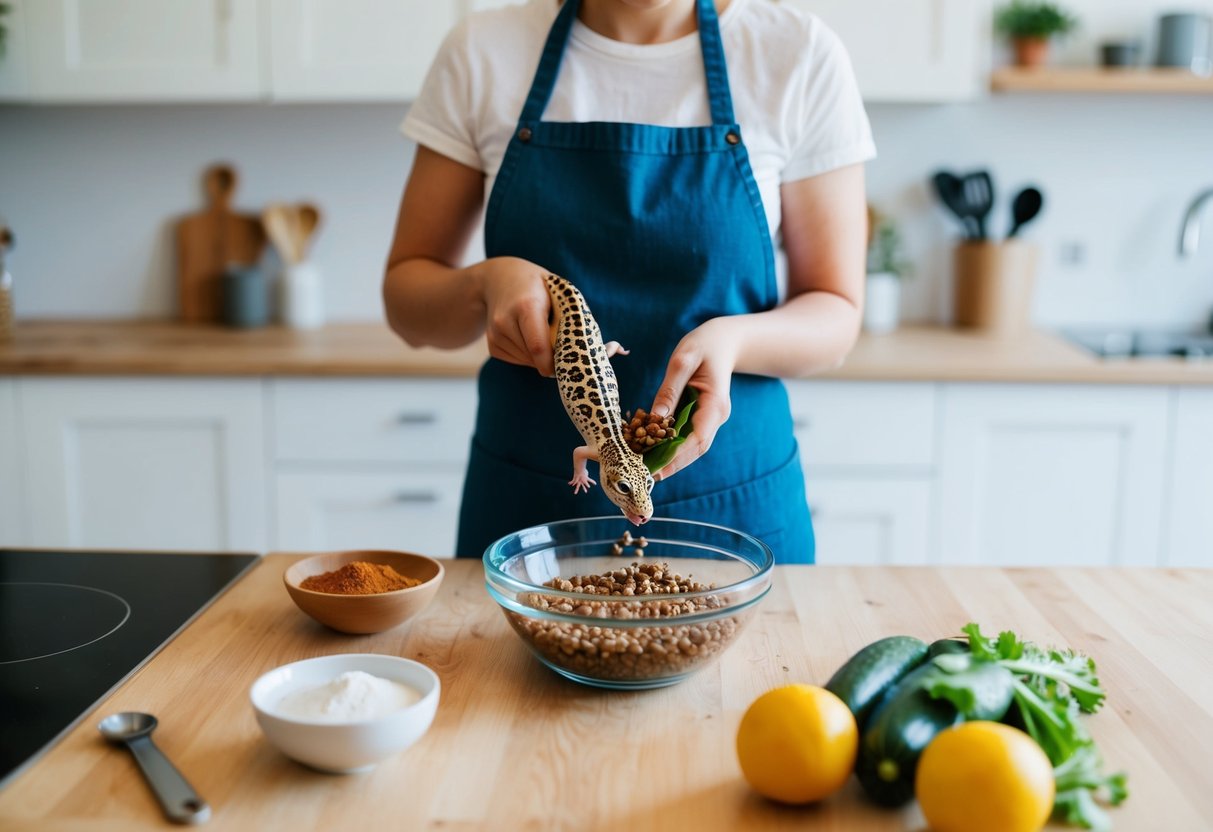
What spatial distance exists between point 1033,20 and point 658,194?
1.64 metres

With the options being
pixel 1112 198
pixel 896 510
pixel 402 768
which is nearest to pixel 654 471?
pixel 402 768

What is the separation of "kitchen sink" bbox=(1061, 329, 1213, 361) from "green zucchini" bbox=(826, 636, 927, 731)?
1.95 meters

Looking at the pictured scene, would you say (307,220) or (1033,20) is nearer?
(1033,20)

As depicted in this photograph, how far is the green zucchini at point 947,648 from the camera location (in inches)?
37.6

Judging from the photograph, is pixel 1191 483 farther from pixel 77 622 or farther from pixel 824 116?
pixel 77 622

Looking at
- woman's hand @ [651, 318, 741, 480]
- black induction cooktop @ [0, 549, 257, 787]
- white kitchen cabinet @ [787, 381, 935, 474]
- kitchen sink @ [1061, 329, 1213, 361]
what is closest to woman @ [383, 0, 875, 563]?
woman's hand @ [651, 318, 741, 480]

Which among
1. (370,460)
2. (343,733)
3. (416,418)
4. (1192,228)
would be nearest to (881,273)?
(1192,228)

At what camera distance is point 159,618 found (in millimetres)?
1183

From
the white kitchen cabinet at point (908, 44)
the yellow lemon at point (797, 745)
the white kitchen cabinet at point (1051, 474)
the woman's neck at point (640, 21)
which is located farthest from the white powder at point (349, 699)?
the white kitchen cabinet at point (908, 44)

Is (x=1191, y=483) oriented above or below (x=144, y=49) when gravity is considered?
below

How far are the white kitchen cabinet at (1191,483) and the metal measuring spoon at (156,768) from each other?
213 cm

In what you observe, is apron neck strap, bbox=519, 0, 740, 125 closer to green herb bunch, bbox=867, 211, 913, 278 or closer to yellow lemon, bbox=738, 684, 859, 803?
yellow lemon, bbox=738, 684, 859, 803

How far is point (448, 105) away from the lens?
59.1 inches

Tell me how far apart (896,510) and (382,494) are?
3.52ft
